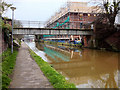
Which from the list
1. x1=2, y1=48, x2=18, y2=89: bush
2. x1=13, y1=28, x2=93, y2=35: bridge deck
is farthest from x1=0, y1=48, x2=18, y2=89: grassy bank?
x1=13, y1=28, x2=93, y2=35: bridge deck

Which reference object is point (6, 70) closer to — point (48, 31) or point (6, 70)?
point (6, 70)

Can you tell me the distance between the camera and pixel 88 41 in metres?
28.9

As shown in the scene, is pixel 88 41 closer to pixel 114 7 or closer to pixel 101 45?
pixel 101 45

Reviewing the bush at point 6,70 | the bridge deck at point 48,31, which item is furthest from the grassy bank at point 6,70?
the bridge deck at point 48,31

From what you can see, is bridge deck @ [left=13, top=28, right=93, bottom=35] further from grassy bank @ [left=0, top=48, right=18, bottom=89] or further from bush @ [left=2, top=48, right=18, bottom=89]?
bush @ [left=2, top=48, right=18, bottom=89]

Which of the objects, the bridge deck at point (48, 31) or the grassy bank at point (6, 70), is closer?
the grassy bank at point (6, 70)

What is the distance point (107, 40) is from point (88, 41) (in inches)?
221

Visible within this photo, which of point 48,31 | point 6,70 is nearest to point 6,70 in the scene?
point 6,70

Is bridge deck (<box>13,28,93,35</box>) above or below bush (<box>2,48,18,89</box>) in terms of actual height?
above

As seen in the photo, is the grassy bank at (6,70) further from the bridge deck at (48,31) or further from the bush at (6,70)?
the bridge deck at (48,31)

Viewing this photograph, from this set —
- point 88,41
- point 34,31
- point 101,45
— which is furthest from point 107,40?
point 34,31

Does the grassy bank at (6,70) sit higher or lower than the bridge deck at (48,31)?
lower

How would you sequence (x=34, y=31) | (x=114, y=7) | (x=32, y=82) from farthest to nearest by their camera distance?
1. (x=34, y=31)
2. (x=114, y=7)
3. (x=32, y=82)

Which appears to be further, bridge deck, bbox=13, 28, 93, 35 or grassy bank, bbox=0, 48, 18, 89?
bridge deck, bbox=13, 28, 93, 35
